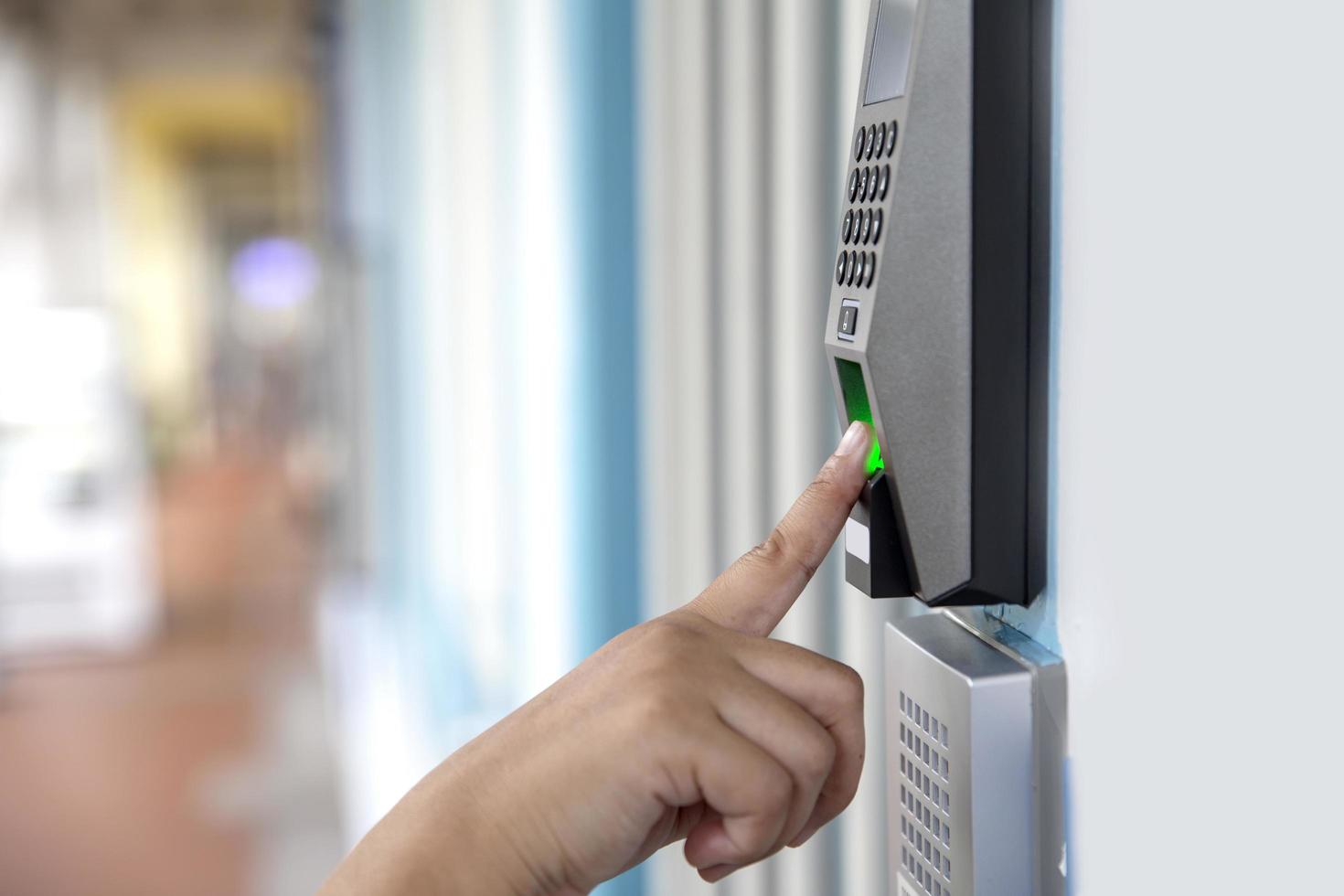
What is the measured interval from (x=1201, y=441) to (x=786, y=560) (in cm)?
21

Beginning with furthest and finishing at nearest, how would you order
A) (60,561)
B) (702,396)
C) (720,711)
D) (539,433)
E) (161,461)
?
(161,461), (60,561), (539,433), (702,396), (720,711)

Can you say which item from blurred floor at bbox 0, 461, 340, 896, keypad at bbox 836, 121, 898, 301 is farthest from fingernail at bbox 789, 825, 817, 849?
blurred floor at bbox 0, 461, 340, 896

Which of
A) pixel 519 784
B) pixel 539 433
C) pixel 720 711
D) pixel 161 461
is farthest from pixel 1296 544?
pixel 161 461

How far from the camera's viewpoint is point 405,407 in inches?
143

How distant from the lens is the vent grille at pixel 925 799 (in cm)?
57

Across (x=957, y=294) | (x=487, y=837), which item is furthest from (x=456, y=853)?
(x=957, y=294)

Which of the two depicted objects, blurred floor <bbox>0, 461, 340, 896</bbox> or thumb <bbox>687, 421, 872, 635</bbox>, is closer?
thumb <bbox>687, 421, 872, 635</bbox>

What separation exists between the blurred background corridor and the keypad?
0.20m

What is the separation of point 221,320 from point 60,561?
14396mm

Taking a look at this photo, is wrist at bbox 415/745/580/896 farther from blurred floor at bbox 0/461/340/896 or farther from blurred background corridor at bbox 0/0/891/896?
blurred floor at bbox 0/461/340/896

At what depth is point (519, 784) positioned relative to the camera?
1.84ft

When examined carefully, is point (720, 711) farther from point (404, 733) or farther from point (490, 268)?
point (404, 733)

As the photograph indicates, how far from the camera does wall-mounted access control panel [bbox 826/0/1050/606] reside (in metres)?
0.51

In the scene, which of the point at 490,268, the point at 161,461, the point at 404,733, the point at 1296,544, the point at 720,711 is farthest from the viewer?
the point at 161,461
